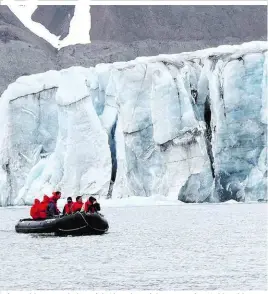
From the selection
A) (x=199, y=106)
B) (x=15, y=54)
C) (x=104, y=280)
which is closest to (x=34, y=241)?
(x=104, y=280)

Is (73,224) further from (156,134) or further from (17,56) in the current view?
(17,56)

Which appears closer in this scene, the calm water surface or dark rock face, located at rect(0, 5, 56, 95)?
the calm water surface

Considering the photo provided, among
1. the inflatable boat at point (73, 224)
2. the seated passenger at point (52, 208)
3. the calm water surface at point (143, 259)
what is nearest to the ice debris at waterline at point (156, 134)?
the calm water surface at point (143, 259)

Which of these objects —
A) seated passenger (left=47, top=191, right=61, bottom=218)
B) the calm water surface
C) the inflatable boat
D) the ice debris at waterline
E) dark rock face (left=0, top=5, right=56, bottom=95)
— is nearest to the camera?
the calm water surface

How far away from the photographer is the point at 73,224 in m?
25.3

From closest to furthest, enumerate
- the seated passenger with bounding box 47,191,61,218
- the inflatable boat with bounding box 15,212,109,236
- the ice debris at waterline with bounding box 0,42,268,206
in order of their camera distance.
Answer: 1. the inflatable boat with bounding box 15,212,109,236
2. the seated passenger with bounding box 47,191,61,218
3. the ice debris at waterline with bounding box 0,42,268,206

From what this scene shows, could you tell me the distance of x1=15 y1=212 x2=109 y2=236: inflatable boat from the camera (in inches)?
991

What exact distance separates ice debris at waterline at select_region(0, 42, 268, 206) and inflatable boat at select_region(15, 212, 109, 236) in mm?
11740

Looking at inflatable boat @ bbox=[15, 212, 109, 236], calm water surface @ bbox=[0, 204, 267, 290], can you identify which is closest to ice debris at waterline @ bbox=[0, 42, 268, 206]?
calm water surface @ bbox=[0, 204, 267, 290]

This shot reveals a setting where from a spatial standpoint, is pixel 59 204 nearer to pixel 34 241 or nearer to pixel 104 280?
pixel 34 241

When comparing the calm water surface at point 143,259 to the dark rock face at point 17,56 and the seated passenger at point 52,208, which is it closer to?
the seated passenger at point 52,208

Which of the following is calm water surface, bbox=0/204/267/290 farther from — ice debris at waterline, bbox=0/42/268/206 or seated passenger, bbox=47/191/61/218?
ice debris at waterline, bbox=0/42/268/206

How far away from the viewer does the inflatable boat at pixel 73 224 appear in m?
25.2

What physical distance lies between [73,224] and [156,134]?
42.8ft
